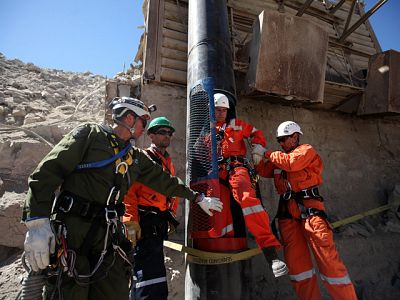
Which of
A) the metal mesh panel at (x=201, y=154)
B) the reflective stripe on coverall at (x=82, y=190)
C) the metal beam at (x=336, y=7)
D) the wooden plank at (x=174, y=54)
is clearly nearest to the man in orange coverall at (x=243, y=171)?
the metal mesh panel at (x=201, y=154)

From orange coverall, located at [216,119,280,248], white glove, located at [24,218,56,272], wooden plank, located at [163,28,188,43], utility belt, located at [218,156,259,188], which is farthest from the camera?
wooden plank, located at [163,28,188,43]

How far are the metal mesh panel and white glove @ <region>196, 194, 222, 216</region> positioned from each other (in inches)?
4.4

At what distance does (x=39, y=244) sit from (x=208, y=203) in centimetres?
169

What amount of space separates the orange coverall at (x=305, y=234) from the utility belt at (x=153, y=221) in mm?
1565

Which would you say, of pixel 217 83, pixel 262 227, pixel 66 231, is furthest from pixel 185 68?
→ pixel 66 231

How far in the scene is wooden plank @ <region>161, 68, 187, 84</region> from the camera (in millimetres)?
5223

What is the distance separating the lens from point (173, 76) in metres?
5.28

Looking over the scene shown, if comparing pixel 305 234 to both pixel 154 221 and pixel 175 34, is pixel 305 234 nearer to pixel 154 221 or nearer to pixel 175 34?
pixel 154 221

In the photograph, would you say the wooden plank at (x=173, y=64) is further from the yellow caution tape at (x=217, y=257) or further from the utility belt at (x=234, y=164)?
the yellow caution tape at (x=217, y=257)

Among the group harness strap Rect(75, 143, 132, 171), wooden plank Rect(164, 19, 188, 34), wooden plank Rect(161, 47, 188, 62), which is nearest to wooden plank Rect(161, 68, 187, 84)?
wooden plank Rect(161, 47, 188, 62)

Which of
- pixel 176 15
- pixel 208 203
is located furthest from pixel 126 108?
pixel 176 15

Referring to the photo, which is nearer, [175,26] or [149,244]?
[149,244]

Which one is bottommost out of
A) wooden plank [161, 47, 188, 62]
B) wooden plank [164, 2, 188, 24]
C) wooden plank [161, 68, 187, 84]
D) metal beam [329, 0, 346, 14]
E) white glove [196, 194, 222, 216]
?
white glove [196, 194, 222, 216]

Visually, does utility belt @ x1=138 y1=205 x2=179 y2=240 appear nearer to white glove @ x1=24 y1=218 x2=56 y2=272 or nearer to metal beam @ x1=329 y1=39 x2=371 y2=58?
white glove @ x1=24 y1=218 x2=56 y2=272
